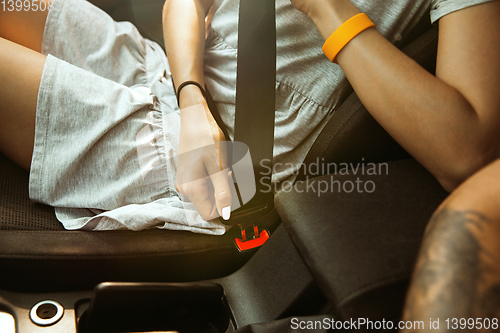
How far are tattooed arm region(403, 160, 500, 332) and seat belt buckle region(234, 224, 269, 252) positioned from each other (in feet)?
1.06

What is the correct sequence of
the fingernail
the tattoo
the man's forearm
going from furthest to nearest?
1. the fingernail
2. the man's forearm
3. the tattoo

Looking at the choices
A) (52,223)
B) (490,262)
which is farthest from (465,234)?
(52,223)

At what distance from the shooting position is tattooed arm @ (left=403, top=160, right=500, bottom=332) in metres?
0.28

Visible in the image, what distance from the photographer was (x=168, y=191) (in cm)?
62

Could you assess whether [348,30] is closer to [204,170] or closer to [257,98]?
[257,98]

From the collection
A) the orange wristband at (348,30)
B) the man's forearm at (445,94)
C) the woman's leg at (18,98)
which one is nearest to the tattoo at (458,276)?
the man's forearm at (445,94)

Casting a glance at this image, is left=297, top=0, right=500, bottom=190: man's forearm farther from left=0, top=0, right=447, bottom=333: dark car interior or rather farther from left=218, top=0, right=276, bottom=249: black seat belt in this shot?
left=218, top=0, right=276, bottom=249: black seat belt

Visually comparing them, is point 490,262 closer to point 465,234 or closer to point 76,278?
point 465,234

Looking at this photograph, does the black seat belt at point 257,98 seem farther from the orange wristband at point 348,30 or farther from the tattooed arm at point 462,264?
the tattooed arm at point 462,264

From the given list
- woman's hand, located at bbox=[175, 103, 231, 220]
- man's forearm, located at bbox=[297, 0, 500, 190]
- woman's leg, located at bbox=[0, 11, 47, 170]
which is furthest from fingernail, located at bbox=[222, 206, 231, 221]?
woman's leg, located at bbox=[0, 11, 47, 170]

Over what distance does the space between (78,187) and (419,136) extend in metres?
0.56

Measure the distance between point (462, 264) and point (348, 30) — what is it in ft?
1.05

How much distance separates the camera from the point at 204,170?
56cm

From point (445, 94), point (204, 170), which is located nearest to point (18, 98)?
point (204, 170)
